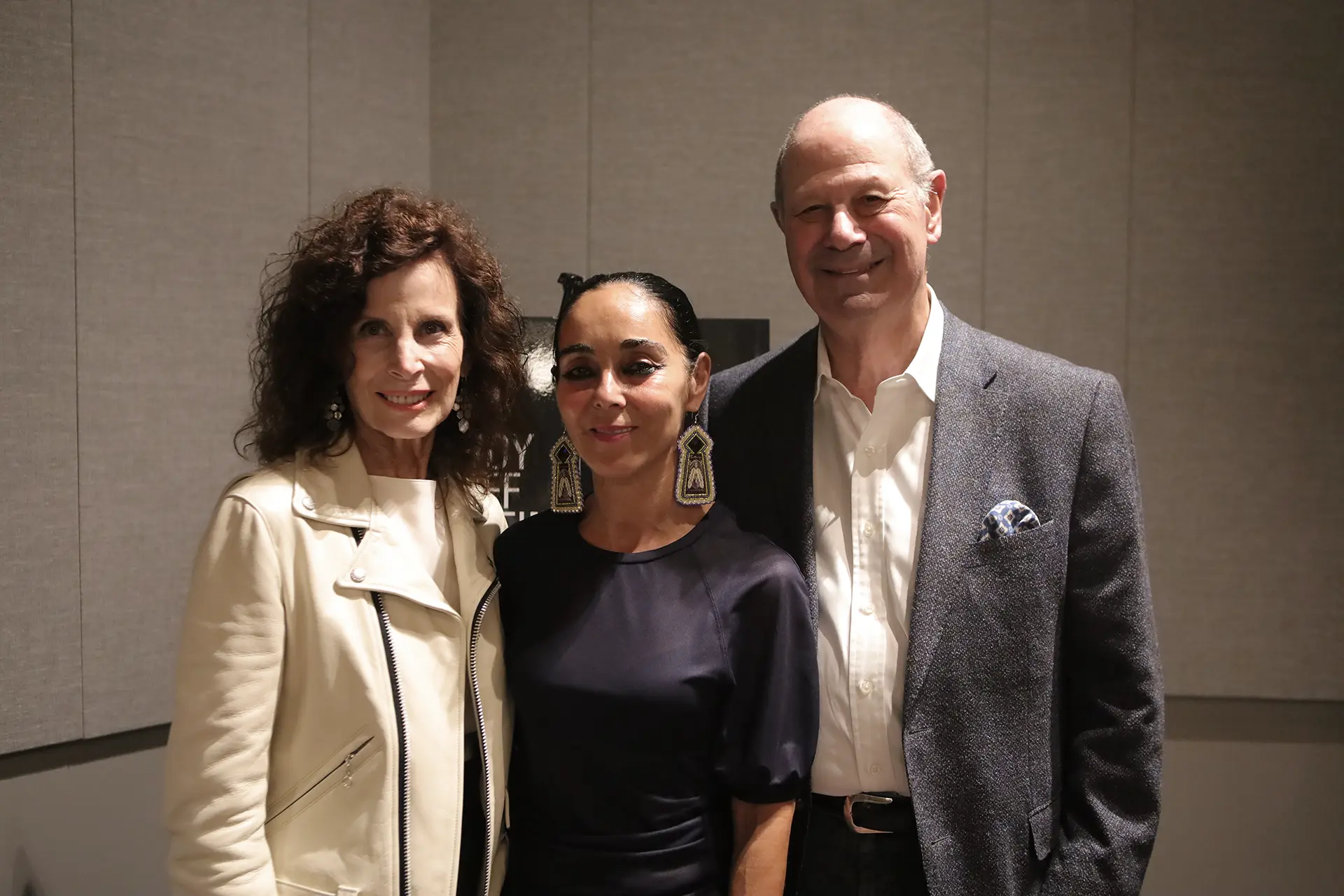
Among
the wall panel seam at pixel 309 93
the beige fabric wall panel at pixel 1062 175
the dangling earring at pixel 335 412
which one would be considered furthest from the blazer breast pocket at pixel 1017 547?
the wall panel seam at pixel 309 93

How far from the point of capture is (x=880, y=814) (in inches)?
71.6

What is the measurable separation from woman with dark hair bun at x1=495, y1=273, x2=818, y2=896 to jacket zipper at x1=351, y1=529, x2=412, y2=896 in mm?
202

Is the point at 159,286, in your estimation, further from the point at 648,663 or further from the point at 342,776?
the point at 648,663

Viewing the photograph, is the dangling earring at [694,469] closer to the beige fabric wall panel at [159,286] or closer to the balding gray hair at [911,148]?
the balding gray hair at [911,148]

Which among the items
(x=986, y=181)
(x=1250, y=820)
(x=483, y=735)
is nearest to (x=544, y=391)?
(x=483, y=735)

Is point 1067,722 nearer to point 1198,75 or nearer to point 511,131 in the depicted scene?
point 1198,75

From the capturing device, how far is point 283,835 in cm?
162

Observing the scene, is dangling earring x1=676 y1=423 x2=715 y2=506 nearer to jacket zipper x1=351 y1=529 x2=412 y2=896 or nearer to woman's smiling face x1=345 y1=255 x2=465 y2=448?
woman's smiling face x1=345 y1=255 x2=465 y2=448

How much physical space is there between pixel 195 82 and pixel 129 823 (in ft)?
7.37

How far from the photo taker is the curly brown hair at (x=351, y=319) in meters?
1.73

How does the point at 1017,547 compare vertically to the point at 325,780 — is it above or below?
above

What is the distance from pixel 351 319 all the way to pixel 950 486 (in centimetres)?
104

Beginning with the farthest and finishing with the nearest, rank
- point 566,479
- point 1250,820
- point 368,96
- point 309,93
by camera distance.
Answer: point 368,96 < point 1250,820 < point 309,93 < point 566,479

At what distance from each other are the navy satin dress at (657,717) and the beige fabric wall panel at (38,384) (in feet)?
5.88
